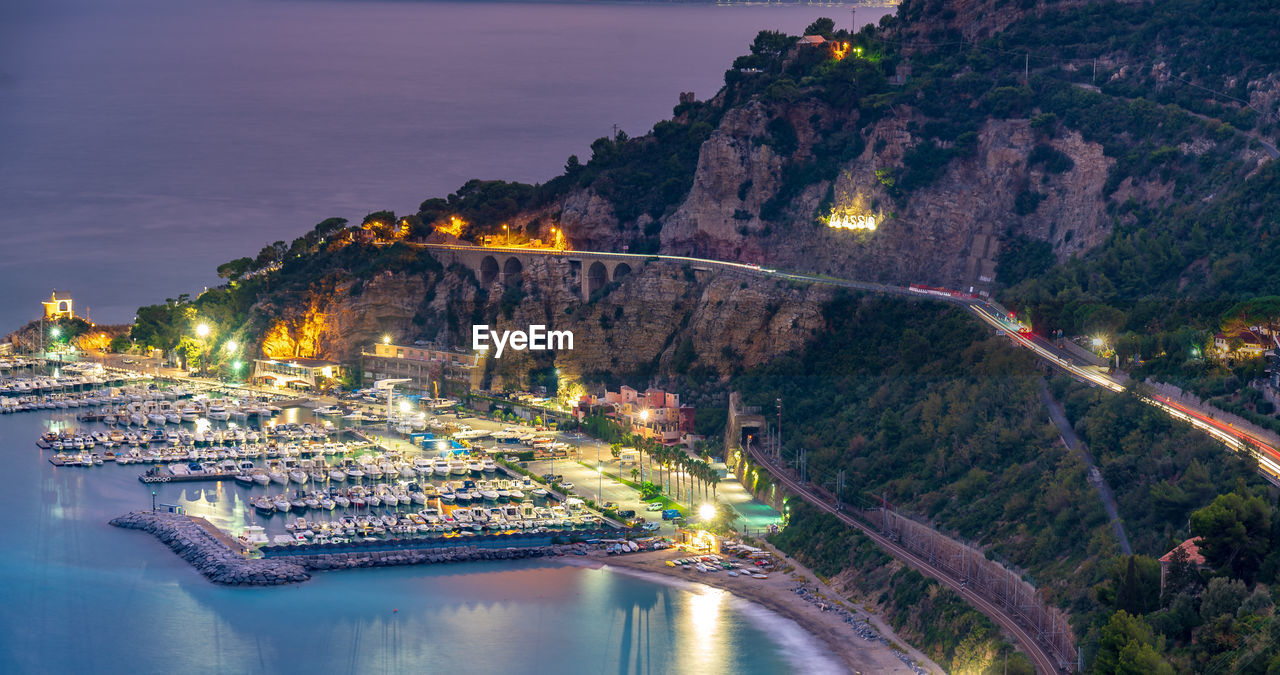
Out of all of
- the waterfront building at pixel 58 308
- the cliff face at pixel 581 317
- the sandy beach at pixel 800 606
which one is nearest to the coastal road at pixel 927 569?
the sandy beach at pixel 800 606

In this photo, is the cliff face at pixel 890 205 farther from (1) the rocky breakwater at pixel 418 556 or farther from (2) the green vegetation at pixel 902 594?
(1) the rocky breakwater at pixel 418 556

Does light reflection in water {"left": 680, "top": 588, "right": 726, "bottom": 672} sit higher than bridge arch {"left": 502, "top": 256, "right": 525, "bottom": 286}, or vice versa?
bridge arch {"left": 502, "top": 256, "right": 525, "bottom": 286}

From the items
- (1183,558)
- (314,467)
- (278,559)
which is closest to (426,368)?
(314,467)

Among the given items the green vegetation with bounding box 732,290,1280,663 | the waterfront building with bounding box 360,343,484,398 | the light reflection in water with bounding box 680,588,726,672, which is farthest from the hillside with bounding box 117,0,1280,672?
the light reflection in water with bounding box 680,588,726,672

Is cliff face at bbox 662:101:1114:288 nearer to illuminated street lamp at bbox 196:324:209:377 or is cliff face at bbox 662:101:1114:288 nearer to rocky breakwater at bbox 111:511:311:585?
illuminated street lamp at bbox 196:324:209:377

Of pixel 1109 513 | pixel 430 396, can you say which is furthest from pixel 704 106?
pixel 1109 513

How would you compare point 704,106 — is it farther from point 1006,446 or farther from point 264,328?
point 1006,446

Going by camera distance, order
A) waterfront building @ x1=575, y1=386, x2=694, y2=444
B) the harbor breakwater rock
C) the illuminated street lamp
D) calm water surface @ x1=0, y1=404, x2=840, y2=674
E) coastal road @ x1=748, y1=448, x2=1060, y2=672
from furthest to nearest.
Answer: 1. the illuminated street lamp
2. waterfront building @ x1=575, y1=386, x2=694, y2=444
3. the harbor breakwater rock
4. calm water surface @ x1=0, y1=404, x2=840, y2=674
5. coastal road @ x1=748, y1=448, x2=1060, y2=672

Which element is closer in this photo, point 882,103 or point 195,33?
point 882,103
